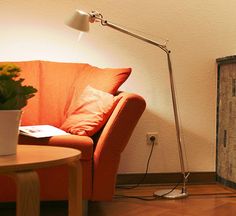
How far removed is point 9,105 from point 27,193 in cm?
31

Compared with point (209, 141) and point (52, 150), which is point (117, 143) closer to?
point (52, 150)

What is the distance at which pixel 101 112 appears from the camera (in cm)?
231

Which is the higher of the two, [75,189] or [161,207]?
[75,189]

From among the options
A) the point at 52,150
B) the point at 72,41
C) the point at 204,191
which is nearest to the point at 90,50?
the point at 72,41

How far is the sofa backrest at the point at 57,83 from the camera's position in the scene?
8.52ft

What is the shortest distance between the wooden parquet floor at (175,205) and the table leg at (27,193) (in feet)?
3.88

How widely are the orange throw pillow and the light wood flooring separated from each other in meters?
0.46

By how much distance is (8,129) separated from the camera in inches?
51.6

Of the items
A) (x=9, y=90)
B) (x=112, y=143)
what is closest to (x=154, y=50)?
(x=112, y=143)

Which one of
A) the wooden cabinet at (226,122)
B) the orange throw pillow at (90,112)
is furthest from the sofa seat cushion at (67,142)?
the wooden cabinet at (226,122)

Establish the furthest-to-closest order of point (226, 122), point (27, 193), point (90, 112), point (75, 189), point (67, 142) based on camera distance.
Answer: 1. point (226, 122)
2. point (90, 112)
3. point (67, 142)
4. point (75, 189)
5. point (27, 193)

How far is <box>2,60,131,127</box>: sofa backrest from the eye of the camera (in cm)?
260

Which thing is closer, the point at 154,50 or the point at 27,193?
the point at 27,193

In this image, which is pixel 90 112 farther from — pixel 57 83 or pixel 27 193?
pixel 27 193
